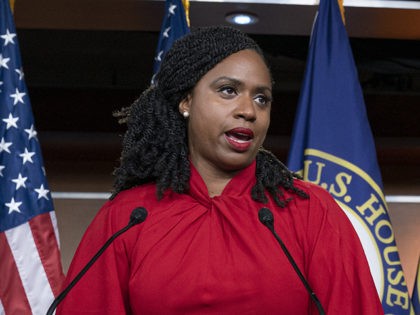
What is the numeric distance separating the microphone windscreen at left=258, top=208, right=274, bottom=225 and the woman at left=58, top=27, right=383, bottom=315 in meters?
0.07

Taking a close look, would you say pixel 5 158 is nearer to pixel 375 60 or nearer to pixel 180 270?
pixel 180 270

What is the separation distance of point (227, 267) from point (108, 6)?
165 centimetres

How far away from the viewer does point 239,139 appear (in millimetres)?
1209

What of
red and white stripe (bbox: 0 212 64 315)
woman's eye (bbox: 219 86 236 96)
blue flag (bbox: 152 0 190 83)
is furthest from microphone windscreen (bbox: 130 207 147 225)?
blue flag (bbox: 152 0 190 83)

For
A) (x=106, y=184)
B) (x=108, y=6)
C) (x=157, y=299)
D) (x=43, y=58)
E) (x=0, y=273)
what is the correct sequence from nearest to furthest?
(x=157, y=299) < (x=0, y=273) < (x=108, y=6) < (x=106, y=184) < (x=43, y=58)

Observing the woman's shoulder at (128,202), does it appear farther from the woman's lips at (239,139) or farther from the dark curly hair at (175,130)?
the woman's lips at (239,139)

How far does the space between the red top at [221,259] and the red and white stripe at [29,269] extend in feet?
3.14

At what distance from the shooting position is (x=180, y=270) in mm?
1138

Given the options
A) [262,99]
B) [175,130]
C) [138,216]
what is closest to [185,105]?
[175,130]

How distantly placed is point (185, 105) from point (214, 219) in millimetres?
280

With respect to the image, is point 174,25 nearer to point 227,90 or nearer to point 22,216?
point 22,216

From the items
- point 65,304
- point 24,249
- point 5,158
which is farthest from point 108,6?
point 65,304

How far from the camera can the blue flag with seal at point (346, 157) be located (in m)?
2.15

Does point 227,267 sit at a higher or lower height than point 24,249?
higher
